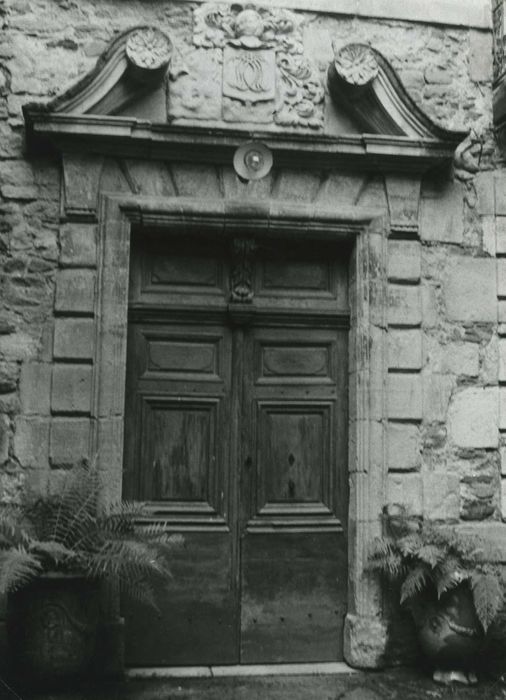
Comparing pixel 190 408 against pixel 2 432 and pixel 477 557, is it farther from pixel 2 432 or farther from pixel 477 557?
pixel 477 557

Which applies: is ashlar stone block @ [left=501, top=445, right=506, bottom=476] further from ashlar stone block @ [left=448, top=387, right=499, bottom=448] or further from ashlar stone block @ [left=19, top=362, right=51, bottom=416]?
ashlar stone block @ [left=19, top=362, right=51, bottom=416]

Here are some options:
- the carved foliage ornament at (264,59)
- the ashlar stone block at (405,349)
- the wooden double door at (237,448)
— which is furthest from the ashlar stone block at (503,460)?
the carved foliage ornament at (264,59)

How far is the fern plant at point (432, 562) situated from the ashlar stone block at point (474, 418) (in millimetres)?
592

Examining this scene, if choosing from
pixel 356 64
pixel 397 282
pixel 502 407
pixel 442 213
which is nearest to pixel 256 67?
pixel 356 64

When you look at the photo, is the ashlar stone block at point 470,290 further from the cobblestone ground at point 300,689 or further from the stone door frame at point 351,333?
the cobblestone ground at point 300,689

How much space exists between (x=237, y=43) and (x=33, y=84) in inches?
51.6

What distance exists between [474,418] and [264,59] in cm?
267

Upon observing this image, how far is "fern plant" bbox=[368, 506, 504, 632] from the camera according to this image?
16.3 feet

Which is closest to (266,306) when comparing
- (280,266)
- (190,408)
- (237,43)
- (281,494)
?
(280,266)

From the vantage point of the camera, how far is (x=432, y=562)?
5.02 metres

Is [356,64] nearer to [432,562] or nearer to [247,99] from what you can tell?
[247,99]

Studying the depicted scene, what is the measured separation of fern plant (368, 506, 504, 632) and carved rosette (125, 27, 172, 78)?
10.1 feet

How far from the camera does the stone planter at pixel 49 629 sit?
15.2ft

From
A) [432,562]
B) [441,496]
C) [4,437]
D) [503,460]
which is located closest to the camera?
[432,562]
